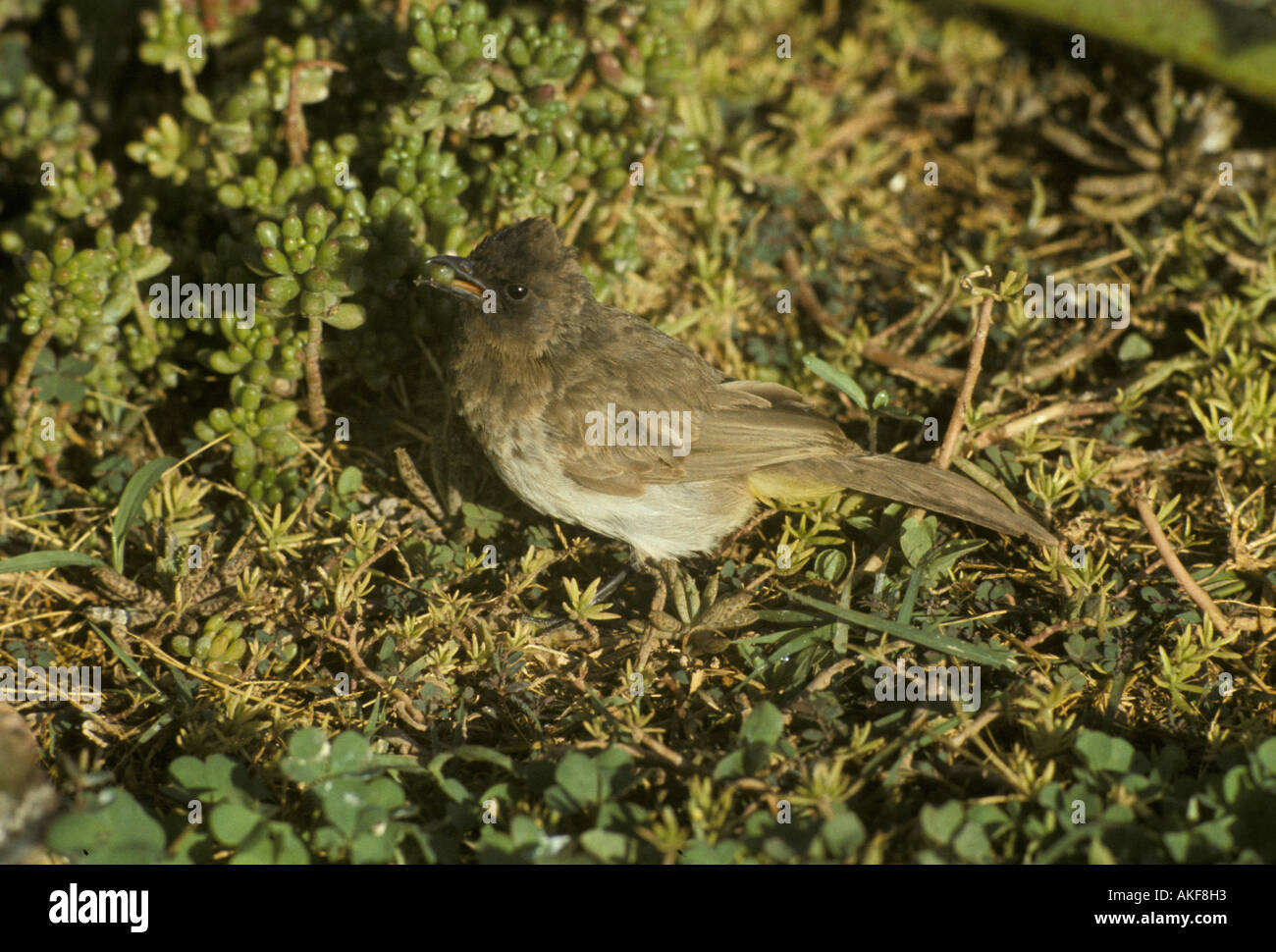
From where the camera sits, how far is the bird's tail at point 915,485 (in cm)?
421

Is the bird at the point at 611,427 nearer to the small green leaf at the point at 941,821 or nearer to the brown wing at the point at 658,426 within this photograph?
the brown wing at the point at 658,426

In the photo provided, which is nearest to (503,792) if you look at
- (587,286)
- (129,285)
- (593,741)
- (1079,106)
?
(593,741)

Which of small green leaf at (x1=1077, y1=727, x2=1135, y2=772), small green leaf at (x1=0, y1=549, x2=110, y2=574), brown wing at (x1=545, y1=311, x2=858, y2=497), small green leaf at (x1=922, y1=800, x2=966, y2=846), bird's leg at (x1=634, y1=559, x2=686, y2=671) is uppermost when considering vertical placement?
brown wing at (x1=545, y1=311, x2=858, y2=497)

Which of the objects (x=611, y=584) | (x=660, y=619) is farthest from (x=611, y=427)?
(x=660, y=619)

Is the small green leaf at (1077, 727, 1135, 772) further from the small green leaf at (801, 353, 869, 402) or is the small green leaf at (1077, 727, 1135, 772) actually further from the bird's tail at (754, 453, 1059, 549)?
the small green leaf at (801, 353, 869, 402)

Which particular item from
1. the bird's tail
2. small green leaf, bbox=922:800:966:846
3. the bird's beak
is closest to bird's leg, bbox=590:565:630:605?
the bird's tail

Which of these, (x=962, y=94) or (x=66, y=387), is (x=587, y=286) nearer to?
(x=66, y=387)

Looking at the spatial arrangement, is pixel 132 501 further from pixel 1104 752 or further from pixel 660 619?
pixel 1104 752

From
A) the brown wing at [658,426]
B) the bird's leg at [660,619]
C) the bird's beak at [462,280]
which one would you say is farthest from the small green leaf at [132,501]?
the bird's leg at [660,619]

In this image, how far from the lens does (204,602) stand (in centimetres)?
422

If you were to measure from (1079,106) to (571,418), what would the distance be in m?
4.04

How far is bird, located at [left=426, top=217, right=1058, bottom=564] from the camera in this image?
14.4ft

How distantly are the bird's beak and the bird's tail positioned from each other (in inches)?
56.5

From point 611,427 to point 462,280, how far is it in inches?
35.3
